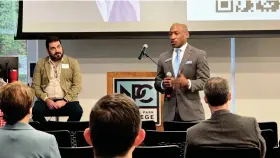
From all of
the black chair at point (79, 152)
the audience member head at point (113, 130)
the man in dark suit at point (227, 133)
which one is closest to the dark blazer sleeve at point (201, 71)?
the man in dark suit at point (227, 133)

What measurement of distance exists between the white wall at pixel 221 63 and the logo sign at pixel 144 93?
168 mm

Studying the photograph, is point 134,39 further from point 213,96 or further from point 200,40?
point 213,96

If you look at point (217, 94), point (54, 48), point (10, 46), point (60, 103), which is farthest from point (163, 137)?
point (10, 46)

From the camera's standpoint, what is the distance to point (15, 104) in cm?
240

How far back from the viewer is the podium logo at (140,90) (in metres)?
6.07

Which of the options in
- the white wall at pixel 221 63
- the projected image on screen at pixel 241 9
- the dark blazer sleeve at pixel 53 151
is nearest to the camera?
the dark blazer sleeve at pixel 53 151

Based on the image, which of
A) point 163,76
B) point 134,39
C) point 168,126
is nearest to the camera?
point 168,126

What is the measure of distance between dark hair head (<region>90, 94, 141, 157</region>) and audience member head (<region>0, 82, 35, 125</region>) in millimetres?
1223

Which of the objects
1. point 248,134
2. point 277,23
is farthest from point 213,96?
point 277,23

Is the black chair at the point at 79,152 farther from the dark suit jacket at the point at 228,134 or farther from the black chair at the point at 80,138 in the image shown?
the black chair at the point at 80,138

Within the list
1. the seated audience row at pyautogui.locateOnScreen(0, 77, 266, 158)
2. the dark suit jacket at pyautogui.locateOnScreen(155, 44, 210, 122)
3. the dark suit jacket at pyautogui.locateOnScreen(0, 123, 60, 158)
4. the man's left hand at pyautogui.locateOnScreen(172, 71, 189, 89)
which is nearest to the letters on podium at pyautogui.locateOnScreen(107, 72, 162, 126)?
the dark suit jacket at pyautogui.locateOnScreen(155, 44, 210, 122)

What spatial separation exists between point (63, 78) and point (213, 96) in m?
2.66

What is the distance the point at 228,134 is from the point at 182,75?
1.78 m

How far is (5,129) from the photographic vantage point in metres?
2.36
